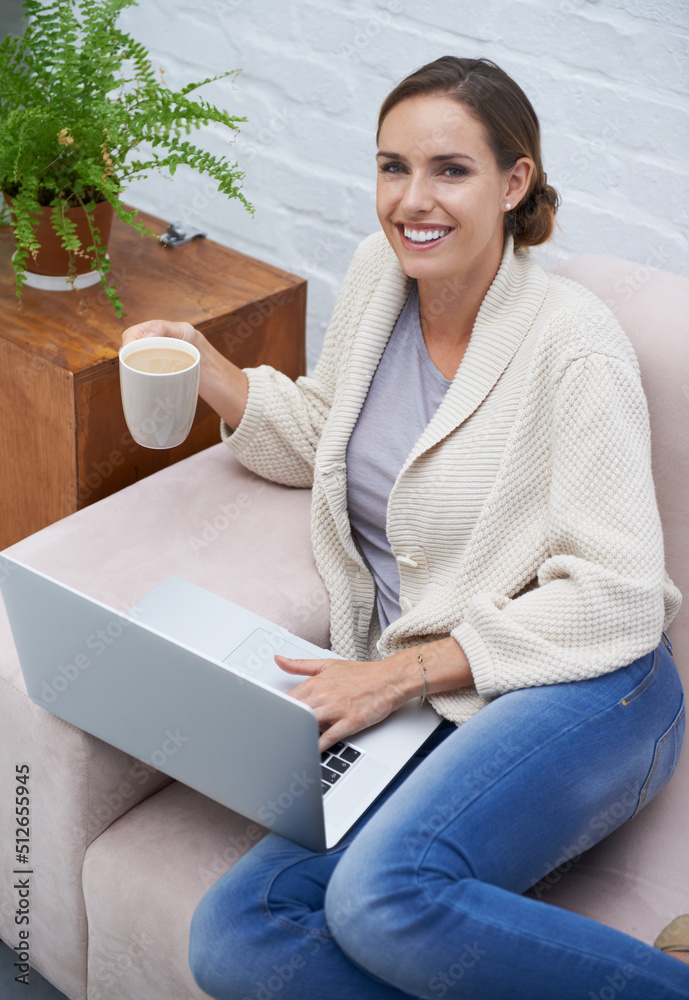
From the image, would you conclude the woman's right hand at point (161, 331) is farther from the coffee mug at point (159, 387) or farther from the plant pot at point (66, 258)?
the plant pot at point (66, 258)

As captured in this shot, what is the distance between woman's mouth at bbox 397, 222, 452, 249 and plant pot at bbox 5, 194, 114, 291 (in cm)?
45

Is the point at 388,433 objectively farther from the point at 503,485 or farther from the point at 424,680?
the point at 424,680

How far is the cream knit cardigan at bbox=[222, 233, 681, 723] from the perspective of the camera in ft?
3.34

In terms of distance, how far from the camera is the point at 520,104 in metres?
1.14

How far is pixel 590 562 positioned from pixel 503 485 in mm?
135

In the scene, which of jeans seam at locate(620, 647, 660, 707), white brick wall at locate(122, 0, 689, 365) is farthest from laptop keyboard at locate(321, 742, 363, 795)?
white brick wall at locate(122, 0, 689, 365)

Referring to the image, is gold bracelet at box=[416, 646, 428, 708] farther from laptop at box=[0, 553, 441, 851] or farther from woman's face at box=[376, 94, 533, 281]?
woman's face at box=[376, 94, 533, 281]

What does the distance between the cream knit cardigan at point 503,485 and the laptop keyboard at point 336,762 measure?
12 cm

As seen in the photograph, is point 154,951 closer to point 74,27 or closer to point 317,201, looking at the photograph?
point 74,27

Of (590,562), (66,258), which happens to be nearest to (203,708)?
(590,562)

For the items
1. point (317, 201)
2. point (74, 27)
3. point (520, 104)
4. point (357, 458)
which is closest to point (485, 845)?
point (357, 458)

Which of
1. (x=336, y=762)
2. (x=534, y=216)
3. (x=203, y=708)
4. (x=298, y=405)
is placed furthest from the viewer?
(x=298, y=405)

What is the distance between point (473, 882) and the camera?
2.88 ft

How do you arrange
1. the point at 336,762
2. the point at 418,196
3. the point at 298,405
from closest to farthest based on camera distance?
the point at 336,762, the point at 418,196, the point at 298,405
